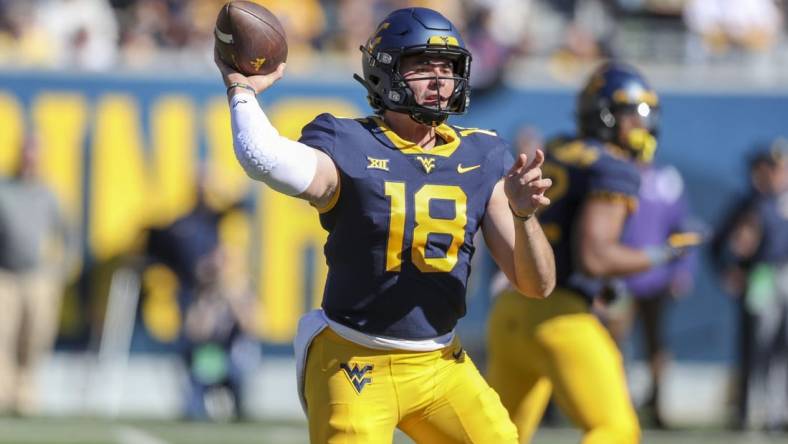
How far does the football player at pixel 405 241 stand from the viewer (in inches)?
165

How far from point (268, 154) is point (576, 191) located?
1.88 meters

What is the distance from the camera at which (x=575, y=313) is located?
18.0 feet

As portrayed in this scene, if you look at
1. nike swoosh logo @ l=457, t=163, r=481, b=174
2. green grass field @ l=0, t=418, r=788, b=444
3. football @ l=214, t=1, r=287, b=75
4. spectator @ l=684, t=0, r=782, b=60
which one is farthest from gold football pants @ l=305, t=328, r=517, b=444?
spectator @ l=684, t=0, r=782, b=60

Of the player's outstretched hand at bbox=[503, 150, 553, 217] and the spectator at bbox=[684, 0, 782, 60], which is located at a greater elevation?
the player's outstretched hand at bbox=[503, 150, 553, 217]

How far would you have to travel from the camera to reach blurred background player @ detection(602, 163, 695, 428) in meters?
10.1

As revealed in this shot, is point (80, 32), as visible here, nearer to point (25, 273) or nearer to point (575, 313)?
point (25, 273)

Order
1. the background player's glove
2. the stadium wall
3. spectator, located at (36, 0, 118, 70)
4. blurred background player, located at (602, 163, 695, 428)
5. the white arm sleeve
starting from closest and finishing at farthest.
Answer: the white arm sleeve < the background player's glove < blurred background player, located at (602, 163, 695, 428) < the stadium wall < spectator, located at (36, 0, 118, 70)

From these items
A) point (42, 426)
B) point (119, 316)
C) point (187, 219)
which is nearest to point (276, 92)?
point (187, 219)

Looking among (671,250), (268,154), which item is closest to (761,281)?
(671,250)

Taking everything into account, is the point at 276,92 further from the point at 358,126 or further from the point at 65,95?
the point at 358,126

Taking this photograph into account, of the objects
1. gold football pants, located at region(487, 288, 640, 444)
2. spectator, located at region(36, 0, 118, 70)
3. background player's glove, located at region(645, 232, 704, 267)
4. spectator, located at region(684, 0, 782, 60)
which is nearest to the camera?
gold football pants, located at region(487, 288, 640, 444)

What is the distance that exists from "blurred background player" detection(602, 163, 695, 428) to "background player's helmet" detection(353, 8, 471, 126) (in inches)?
226

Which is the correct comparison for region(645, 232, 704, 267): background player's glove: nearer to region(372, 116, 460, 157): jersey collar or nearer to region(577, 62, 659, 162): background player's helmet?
region(577, 62, 659, 162): background player's helmet

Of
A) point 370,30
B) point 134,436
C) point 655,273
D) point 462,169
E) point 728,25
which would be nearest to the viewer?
point 462,169
